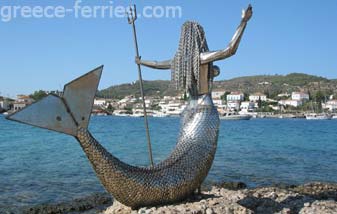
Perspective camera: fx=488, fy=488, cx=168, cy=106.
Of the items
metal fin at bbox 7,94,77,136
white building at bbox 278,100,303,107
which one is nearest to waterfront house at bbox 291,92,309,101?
white building at bbox 278,100,303,107

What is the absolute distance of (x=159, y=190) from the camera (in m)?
8.64

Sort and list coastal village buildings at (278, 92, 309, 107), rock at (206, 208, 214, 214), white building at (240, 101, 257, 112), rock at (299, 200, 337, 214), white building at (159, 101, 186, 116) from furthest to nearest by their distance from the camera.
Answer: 1. coastal village buildings at (278, 92, 309, 107)
2. white building at (240, 101, 257, 112)
3. white building at (159, 101, 186, 116)
4. rock at (299, 200, 337, 214)
5. rock at (206, 208, 214, 214)

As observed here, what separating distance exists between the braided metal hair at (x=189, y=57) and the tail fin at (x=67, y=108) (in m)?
2.19

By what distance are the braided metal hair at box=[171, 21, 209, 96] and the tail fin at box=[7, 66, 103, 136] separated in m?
2.19

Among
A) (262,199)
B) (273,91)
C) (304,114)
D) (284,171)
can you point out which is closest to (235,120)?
(304,114)

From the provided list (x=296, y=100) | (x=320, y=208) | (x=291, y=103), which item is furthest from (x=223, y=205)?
(x=296, y=100)

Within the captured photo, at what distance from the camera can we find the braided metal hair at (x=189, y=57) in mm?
9203

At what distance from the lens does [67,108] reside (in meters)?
7.30

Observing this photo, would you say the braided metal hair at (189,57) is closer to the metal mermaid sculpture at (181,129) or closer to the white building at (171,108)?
the metal mermaid sculpture at (181,129)

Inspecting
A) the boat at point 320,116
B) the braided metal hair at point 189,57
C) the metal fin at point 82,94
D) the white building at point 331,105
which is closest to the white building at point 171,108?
the boat at point 320,116

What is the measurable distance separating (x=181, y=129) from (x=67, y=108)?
2.77m

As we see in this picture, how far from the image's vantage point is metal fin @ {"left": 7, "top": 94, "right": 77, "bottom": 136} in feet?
22.8

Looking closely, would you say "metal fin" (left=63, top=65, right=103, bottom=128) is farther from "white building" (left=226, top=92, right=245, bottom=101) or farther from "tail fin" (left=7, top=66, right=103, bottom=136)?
"white building" (left=226, top=92, right=245, bottom=101)

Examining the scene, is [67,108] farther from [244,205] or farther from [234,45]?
[244,205]
